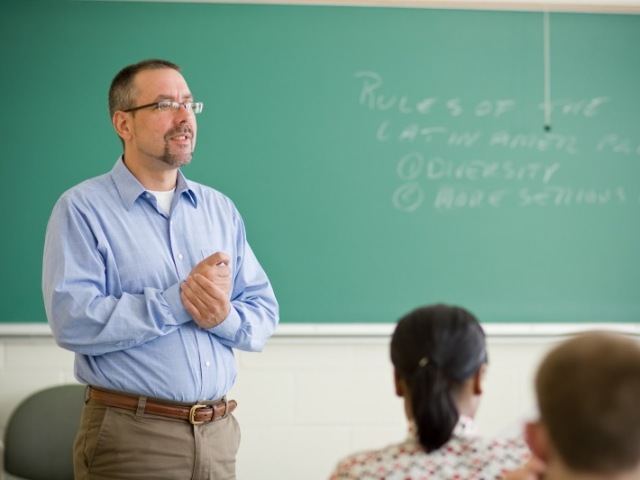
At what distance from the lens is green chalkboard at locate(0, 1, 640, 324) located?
3.63m

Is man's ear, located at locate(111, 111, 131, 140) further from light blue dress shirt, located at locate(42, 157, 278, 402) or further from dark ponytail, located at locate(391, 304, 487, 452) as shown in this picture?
dark ponytail, located at locate(391, 304, 487, 452)

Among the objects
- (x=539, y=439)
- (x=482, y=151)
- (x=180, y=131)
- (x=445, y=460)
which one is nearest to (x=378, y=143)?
(x=482, y=151)

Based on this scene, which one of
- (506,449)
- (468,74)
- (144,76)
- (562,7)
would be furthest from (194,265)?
(562,7)

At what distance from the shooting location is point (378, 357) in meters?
3.69

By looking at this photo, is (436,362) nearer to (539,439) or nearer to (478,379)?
(478,379)

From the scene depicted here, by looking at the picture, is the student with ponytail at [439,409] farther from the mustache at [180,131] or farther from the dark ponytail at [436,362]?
the mustache at [180,131]

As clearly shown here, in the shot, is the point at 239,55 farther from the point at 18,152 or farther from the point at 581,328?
the point at 581,328

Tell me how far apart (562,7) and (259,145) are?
4.57 ft

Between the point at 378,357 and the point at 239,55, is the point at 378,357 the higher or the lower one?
the lower one

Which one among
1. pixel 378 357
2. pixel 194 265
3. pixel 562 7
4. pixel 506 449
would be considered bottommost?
pixel 378 357

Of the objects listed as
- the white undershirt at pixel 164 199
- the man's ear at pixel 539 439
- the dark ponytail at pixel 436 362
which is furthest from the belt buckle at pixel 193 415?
the man's ear at pixel 539 439

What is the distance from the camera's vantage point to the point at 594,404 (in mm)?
1228

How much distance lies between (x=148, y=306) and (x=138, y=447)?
0.39 metres

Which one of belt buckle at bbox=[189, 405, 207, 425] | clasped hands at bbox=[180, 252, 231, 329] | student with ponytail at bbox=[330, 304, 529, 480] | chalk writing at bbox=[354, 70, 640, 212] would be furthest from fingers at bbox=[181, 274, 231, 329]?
chalk writing at bbox=[354, 70, 640, 212]
